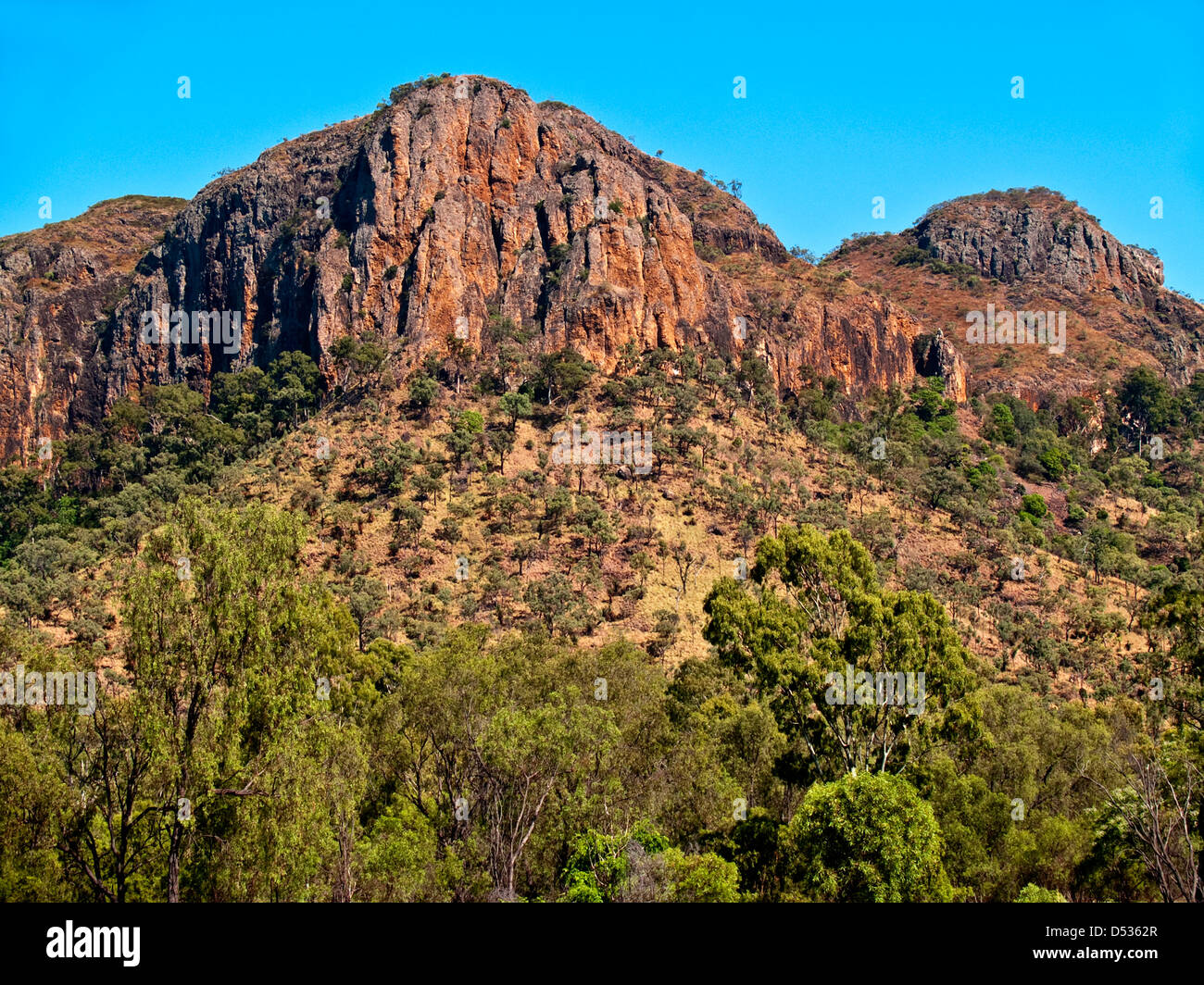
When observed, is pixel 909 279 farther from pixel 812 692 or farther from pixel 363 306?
pixel 812 692

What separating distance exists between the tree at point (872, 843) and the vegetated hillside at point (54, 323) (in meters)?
105

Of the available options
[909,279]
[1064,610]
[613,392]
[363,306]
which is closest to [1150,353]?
[909,279]

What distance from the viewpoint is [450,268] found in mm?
81750

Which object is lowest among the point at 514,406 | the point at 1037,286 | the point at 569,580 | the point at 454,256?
the point at 569,580

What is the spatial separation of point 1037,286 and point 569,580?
135912mm

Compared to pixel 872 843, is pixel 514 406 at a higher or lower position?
higher

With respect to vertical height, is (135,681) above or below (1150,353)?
below

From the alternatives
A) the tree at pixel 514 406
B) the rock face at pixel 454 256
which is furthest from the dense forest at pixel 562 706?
the rock face at pixel 454 256

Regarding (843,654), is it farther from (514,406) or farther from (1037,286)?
(1037,286)

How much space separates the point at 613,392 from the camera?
7394 cm

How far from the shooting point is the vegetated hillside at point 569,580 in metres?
16.9

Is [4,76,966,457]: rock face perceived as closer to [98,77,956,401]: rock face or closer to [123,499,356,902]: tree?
[98,77,956,401]: rock face

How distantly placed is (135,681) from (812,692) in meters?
14.8

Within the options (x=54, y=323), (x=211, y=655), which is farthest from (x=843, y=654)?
(x=54, y=323)
